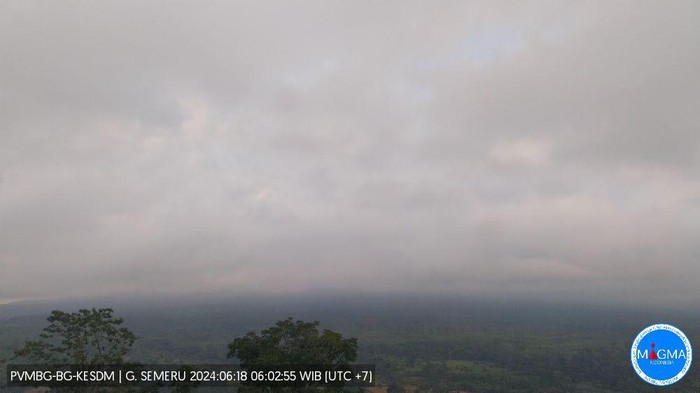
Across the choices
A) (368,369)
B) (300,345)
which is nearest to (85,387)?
(300,345)

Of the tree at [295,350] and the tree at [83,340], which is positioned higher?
the tree at [83,340]

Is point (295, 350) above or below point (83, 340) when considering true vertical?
below

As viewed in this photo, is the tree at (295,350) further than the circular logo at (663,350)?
Yes

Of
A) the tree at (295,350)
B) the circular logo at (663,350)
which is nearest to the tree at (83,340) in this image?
the tree at (295,350)

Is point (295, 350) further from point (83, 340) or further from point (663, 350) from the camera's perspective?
point (663, 350)

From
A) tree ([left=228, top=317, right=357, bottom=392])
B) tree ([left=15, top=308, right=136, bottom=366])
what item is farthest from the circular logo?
tree ([left=15, top=308, right=136, bottom=366])

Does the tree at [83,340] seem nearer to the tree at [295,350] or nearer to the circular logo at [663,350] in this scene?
the tree at [295,350]

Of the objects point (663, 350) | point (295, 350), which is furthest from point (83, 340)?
point (663, 350)
